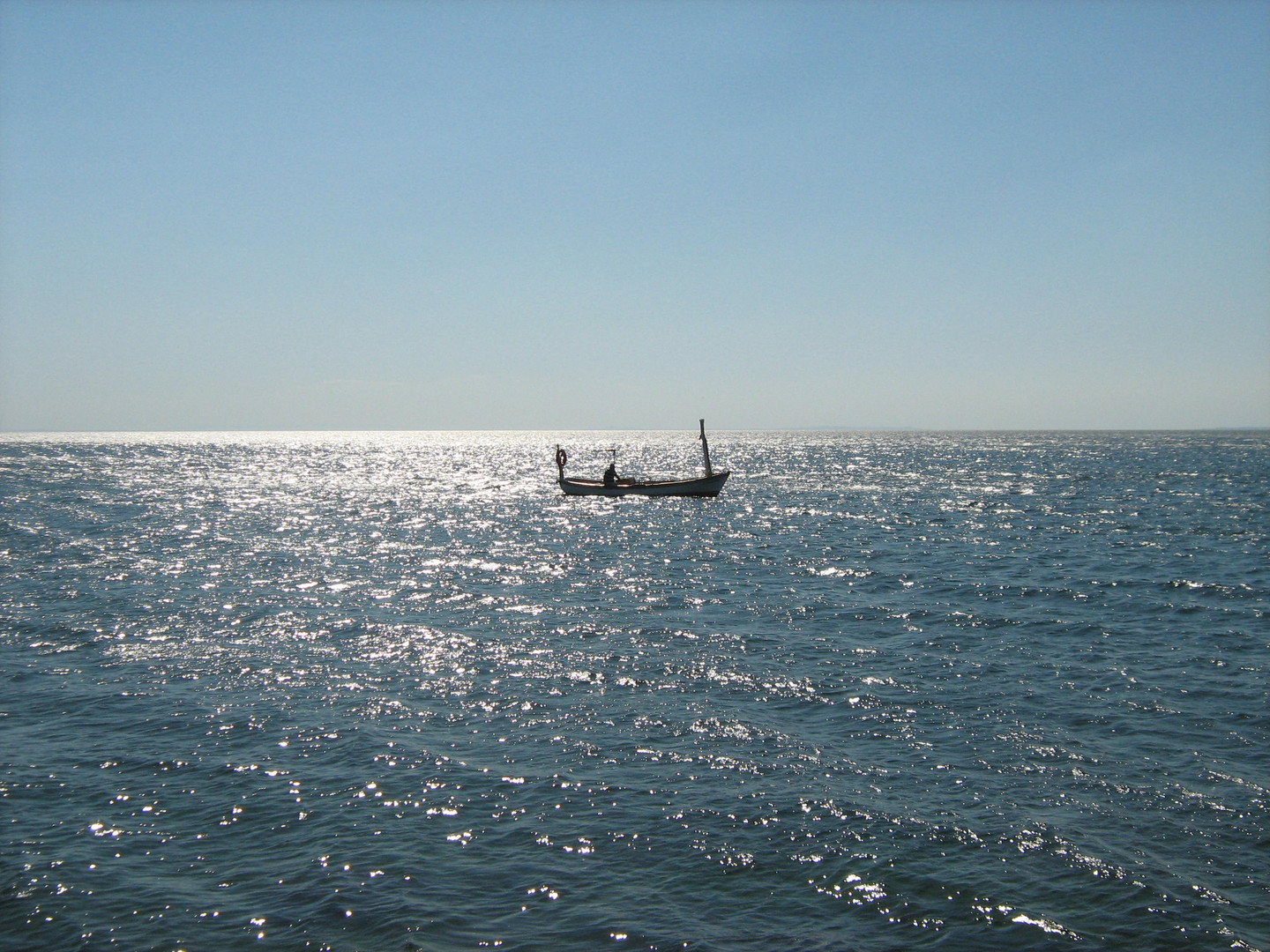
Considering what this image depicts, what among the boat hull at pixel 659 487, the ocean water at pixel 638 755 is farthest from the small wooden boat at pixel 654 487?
the ocean water at pixel 638 755

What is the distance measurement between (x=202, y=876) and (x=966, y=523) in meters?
48.1

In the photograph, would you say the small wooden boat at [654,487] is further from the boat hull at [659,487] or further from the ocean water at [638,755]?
the ocean water at [638,755]

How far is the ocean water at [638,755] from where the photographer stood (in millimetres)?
10617

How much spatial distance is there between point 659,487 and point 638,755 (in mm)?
59373

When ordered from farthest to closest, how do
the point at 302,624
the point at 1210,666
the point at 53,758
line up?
1. the point at 302,624
2. the point at 1210,666
3. the point at 53,758

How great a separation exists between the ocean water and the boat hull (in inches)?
1429

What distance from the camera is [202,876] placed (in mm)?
11383

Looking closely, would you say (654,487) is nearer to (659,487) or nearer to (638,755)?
(659,487)

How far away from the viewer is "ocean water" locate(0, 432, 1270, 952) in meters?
10.6

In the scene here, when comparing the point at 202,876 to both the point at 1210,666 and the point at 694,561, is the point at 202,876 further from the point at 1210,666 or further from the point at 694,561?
the point at 694,561

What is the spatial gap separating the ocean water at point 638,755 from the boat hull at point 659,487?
119 ft

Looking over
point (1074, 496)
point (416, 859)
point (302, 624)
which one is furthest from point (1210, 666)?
point (1074, 496)

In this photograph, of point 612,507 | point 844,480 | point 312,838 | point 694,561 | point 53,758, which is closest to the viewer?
point 312,838

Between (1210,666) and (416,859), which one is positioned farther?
(1210,666)
